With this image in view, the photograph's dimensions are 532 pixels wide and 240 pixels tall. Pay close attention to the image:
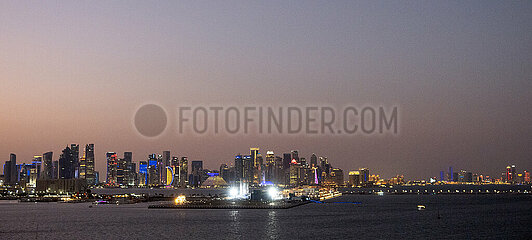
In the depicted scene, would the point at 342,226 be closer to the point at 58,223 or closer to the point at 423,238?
the point at 423,238

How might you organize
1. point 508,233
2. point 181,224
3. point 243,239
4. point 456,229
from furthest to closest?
point 181,224 < point 456,229 < point 508,233 < point 243,239

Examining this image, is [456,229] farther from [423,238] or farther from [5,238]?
[5,238]

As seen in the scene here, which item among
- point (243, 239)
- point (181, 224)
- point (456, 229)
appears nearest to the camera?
point (243, 239)

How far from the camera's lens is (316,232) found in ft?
306

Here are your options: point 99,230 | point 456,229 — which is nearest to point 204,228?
point 99,230

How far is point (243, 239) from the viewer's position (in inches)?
3322

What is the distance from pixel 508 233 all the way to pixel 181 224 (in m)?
55.8

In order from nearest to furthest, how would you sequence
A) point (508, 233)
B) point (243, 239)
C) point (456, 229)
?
point (243, 239)
point (508, 233)
point (456, 229)

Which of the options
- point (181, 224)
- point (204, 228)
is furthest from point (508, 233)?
point (181, 224)

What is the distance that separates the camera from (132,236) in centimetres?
8956

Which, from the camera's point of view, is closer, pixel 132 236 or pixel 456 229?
pixel 132 236

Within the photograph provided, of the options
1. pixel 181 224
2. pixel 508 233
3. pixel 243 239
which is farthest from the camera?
pixel 181 224

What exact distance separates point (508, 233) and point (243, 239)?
41.7 metres

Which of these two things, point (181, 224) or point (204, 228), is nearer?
point (204, 228)
